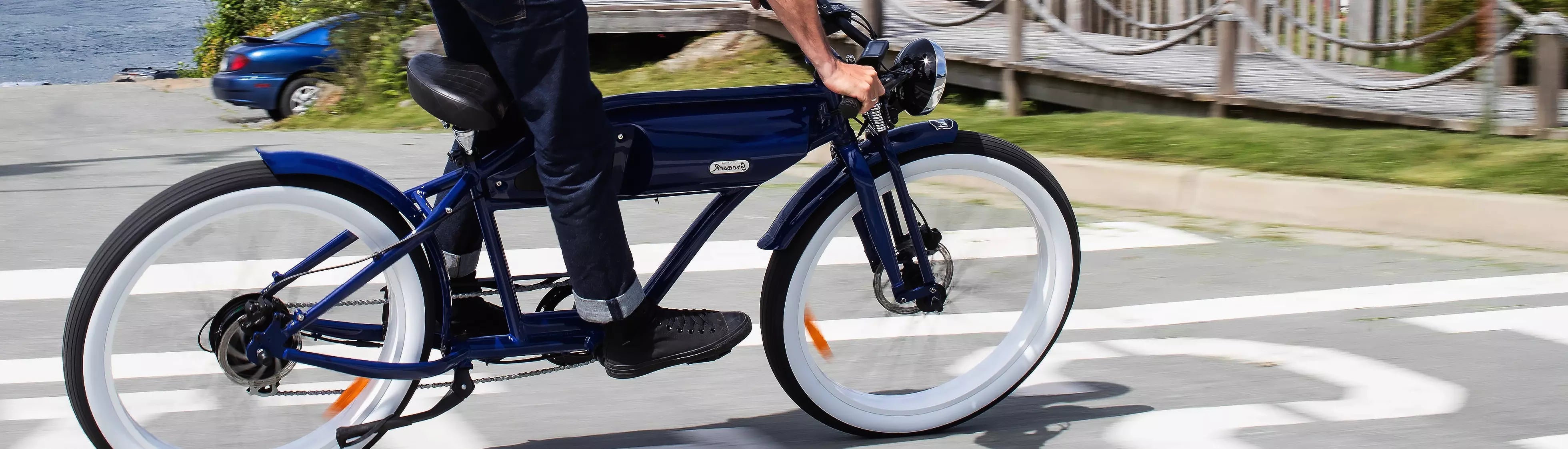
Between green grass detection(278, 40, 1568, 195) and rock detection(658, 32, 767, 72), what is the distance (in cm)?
371

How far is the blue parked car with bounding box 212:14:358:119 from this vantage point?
45.2 ft

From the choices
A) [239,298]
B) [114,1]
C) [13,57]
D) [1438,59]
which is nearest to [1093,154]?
[1438,59]

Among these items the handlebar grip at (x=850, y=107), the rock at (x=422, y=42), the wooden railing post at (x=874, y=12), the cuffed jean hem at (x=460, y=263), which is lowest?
the rock at (x=422, y=42)

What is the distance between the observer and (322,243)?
291 centimetres

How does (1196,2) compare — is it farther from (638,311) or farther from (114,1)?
(114,1)

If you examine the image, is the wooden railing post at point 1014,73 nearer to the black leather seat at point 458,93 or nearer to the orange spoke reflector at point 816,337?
the orange spoke reflector at point 816,337

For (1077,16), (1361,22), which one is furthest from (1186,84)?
(1077,16)

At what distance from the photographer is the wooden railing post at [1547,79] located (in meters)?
6.85

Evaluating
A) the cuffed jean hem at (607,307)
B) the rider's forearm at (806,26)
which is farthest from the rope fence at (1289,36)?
the cuffed jean hem at (607,307)

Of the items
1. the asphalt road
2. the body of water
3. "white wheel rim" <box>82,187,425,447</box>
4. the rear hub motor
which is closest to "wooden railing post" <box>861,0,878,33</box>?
the asphalt road

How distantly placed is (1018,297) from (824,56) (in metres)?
0.96

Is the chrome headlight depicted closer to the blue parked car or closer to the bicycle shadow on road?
the bicycle shadow on road

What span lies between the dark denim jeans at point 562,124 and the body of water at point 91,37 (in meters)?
20.0

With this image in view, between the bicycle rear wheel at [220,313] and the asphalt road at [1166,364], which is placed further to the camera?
the asphalt road at [1166,364]
